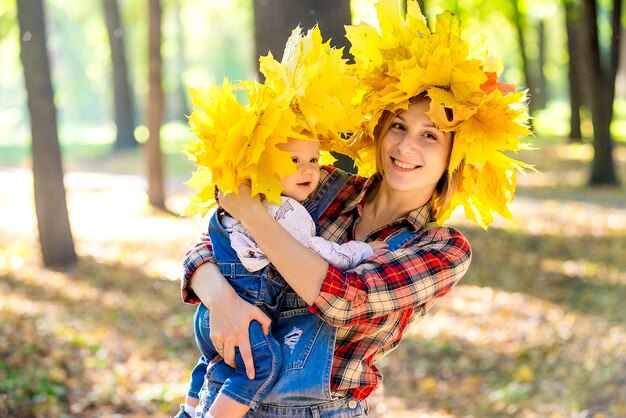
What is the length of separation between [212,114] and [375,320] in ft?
2.82

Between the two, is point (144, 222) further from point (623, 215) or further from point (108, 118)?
point (108, 118)

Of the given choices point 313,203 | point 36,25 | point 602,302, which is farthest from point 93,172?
point 313,203

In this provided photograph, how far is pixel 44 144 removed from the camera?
35.8 ft

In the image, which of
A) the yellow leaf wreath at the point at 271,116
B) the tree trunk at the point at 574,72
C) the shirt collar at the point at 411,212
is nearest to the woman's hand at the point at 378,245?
the shirt collar at the point at 411,212

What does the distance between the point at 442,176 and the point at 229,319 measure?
37.3 inches

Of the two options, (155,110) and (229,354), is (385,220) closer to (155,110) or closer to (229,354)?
(229,354)

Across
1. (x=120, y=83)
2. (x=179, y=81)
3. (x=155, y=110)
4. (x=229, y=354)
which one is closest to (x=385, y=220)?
(x=229, y=354)

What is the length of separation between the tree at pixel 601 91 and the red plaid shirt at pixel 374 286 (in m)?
13.9

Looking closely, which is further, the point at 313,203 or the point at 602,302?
the point at 602,302

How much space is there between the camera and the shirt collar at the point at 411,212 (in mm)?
3118

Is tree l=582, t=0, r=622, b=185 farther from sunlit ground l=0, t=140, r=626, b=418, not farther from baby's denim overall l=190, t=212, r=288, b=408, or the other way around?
baby's denim overall l=190, t=212, r=288, b=408

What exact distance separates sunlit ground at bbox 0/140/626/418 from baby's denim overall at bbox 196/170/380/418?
316cm

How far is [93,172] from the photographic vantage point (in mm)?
23625

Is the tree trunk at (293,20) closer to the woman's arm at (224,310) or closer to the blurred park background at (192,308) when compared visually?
the blurred park background at (192,308)
